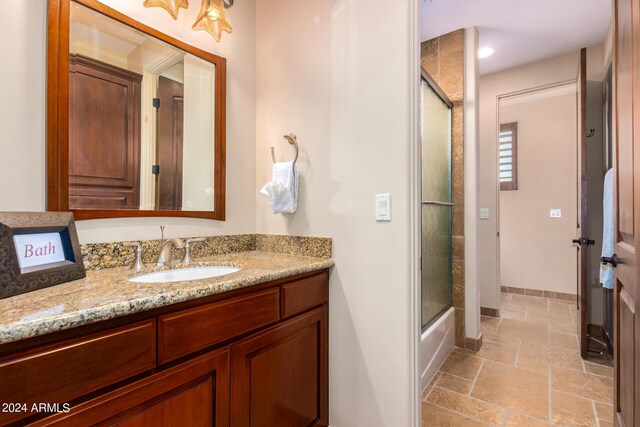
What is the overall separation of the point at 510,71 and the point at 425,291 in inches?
107

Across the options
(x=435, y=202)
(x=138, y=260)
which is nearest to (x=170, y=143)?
(x=138, y=260)

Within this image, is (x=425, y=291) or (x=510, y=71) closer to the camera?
(x=425, y=291)

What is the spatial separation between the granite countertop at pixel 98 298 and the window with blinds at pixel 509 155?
13.3ft

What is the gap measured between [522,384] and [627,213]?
1.46 metres

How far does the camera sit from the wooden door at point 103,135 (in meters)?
1.21

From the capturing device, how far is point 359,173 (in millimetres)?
1486

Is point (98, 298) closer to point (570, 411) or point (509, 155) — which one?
point (570, 411)

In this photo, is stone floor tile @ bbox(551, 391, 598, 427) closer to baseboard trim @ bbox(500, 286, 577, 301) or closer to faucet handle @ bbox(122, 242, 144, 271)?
faucet handle @ bbox(122, 242, 144, 271)

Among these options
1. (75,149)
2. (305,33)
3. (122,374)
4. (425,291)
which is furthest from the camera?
(425,291)

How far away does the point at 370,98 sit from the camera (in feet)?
4.77

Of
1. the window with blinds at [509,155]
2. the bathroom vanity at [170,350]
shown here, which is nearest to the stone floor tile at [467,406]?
the bathroom vanity at [170,350]

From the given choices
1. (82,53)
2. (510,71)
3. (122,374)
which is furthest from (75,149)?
(510,71)

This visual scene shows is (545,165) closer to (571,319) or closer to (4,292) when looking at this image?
(571,319)

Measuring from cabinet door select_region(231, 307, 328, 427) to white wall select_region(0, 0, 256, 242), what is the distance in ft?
2.33
